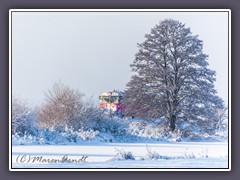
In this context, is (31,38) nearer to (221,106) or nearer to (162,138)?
(162,138)

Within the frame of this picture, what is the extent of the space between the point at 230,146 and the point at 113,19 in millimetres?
1397

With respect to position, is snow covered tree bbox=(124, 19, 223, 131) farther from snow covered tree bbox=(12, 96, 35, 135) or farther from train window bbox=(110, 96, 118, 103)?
snow covered tree bbox=(12, 96, 35, 135)

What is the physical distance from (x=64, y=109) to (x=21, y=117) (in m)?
0.35

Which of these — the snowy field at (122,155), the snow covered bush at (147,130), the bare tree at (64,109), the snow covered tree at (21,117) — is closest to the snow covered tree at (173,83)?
the snow covered bush at (147,130)

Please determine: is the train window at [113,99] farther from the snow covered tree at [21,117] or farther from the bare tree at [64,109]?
the snow covered tree at [21,117]

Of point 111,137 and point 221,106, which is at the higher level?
point 221,106

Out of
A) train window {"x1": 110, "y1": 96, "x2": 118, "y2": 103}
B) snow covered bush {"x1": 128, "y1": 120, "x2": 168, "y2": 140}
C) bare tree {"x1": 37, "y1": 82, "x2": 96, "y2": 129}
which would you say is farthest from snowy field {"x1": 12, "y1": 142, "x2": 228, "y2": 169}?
train window {"x1": 110, "y1": 96, "x2": 118, "y2": 103}

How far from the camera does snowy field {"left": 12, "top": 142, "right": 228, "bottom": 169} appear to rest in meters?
3.66

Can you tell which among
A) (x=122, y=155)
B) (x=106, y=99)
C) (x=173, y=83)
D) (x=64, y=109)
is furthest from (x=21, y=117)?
(x=173, y=83)

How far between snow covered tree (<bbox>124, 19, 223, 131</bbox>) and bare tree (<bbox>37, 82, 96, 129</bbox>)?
35 centimetres

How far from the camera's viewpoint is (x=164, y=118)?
3.73m

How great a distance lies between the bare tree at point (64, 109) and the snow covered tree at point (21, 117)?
0.07m

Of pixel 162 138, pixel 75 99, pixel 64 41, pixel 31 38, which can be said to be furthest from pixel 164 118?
pixel 31 38

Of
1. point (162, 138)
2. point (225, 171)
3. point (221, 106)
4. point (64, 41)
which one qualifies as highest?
point (64, 41)
